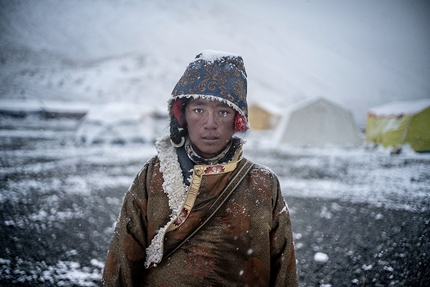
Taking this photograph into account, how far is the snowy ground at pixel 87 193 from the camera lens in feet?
9.38

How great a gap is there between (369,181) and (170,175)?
7.08 meters

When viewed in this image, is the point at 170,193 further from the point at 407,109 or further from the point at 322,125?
Result: the point at 322,125

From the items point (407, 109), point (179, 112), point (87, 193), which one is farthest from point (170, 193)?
point (407, 109)

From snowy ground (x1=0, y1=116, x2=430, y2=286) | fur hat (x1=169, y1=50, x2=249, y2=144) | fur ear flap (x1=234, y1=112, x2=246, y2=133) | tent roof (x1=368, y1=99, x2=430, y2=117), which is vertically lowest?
snowy ground (x1=0, y1=116, x2=430, y2=286)

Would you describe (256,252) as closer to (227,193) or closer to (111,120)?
(227,193)

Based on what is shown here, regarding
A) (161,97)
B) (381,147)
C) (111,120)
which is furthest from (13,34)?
(381,147)

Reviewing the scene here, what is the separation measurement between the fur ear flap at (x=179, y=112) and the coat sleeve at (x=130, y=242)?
34 cm

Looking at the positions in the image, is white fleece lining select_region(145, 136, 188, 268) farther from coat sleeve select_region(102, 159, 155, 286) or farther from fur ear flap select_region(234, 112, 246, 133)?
fur ear flap select_region(234, 112, 246, 133)

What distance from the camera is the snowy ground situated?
2.86 meters

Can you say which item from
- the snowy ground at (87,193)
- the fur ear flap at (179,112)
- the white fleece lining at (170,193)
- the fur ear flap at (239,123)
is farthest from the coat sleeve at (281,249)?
the snowy ground at (87,193)

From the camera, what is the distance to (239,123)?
162 centimetres

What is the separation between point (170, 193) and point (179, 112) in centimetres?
51

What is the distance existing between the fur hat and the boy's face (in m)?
0.05

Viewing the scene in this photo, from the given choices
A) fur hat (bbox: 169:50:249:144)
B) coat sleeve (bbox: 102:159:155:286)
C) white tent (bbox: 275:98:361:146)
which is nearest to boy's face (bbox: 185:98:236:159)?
fur hat (bbox: 169:50:249:144)
